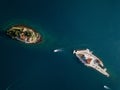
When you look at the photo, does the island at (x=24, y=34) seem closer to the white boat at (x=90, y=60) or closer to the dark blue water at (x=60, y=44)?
the dark blue water at (x=60, y=44)

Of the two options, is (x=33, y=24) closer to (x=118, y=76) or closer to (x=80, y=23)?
(x=80, y=23)

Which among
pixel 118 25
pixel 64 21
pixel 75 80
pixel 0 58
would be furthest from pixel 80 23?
pixel 0 58

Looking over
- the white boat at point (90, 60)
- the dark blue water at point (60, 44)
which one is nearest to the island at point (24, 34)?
the dark blue water at point (60, 44)

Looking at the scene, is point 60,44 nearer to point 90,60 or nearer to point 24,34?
point 90,60

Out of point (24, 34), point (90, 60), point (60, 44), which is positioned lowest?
point (90, 60)

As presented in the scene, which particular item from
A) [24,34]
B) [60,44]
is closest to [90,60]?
[60,44]

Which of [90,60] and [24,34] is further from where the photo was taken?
[90,60]

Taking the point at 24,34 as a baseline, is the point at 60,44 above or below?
below
